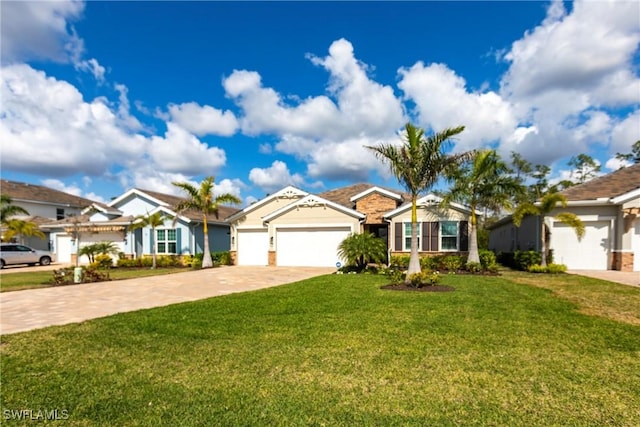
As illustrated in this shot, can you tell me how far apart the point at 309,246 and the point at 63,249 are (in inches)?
793

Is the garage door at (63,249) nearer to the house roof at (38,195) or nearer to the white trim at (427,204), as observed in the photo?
the house roof at (38,195)

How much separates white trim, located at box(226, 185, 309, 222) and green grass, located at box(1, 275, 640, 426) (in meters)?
15.5

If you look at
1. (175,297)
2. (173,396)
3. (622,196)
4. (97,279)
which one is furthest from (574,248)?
(97,279)

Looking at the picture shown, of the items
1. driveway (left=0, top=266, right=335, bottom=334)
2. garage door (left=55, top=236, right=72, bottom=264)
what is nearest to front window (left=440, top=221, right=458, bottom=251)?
driveway (left=0, top=266, right=335, bottom=334)

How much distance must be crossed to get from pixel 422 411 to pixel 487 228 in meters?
29.1

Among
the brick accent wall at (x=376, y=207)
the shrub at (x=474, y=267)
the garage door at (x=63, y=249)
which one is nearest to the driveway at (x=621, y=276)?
the shrub at (x=474, y=267)

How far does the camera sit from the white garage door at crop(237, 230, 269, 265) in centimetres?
2264

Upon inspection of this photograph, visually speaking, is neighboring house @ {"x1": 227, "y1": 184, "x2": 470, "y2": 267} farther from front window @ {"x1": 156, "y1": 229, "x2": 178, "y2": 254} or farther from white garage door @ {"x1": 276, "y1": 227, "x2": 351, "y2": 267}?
front window @ {"x1": 156, "y1": 229, "x2": 178, "y2": 254}

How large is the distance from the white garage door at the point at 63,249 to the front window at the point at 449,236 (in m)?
27.1

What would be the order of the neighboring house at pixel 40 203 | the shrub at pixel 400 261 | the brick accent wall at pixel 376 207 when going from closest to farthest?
the shrub at pixel 400 261, the brick accent wall at pixel 376 207, the neighboring house at pixel 40 203

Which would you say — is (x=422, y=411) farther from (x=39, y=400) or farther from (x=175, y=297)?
(x=175, y=297)

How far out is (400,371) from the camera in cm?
434

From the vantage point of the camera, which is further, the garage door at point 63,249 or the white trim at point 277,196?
the garage door at point 63,249

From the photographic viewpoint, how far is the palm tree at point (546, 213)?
14750 mm
